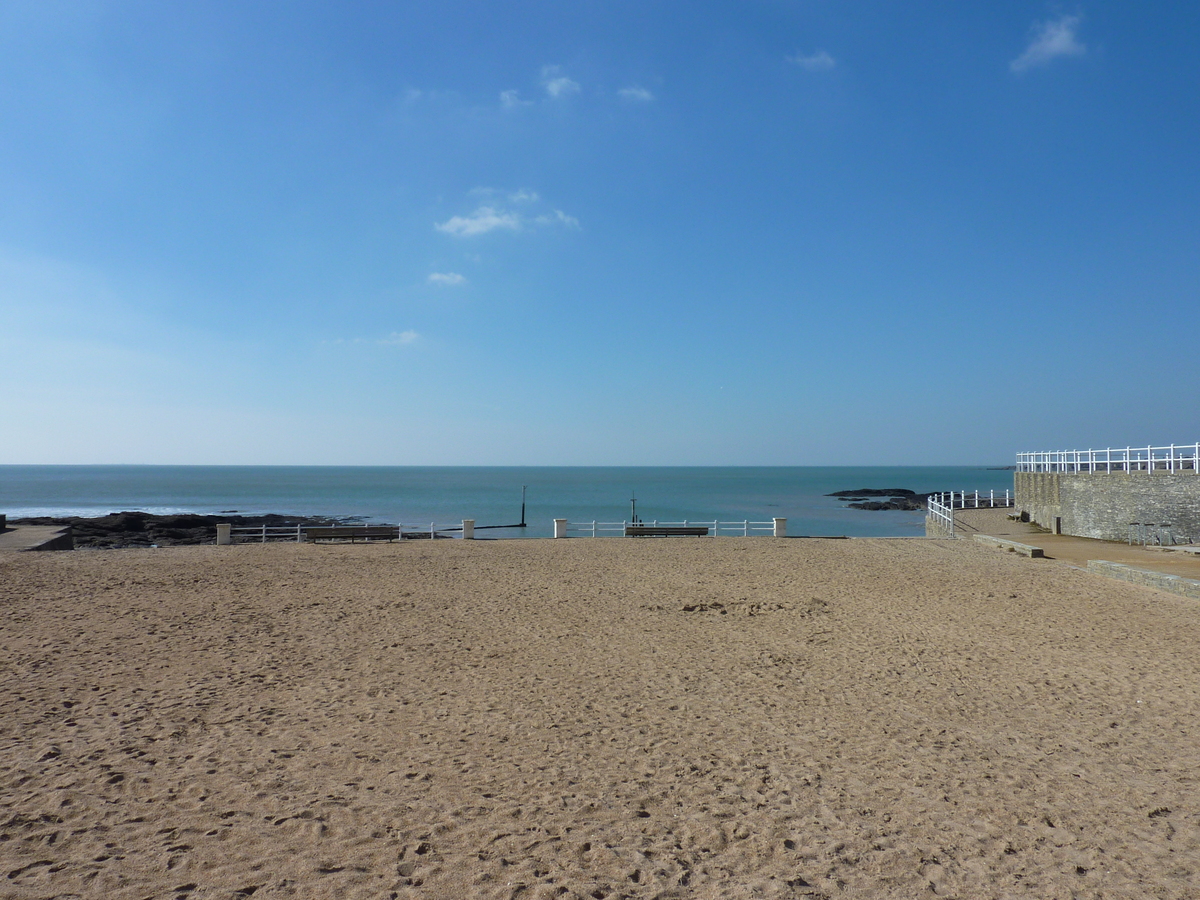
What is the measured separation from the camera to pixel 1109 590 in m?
13.5

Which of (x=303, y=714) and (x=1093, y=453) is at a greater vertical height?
(x=1093, y=453)

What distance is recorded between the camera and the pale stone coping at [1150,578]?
496 inches

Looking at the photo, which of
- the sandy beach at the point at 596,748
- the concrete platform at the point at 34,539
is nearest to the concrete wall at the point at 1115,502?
the sandy beach at the point at 596,748

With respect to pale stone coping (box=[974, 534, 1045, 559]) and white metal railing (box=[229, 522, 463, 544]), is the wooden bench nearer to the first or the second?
white metal railing (box=[229, 522, 463, 544])

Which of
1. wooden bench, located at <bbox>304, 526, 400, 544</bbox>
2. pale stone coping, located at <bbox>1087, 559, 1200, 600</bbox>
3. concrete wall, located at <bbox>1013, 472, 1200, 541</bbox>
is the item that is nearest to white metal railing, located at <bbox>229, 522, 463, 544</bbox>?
wooden bench, located at <bbox>304, 526, 400, 544</bbox>

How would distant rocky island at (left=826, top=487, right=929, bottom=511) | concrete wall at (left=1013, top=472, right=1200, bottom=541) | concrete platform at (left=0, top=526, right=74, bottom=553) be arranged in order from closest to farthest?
concrete platform at (left=0, top=526, right=74, bottom=553) → concrete wall at (left=1013, top=472, right=1200, bottom=541) → distant rocky island at (left=826, top=487, right=929, bottom=511)

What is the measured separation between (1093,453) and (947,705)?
23.1 m

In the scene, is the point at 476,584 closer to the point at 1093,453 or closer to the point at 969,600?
the point at 969,600

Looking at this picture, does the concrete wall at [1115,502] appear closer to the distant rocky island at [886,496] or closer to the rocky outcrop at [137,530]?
the rocky outcrop at [137,530]

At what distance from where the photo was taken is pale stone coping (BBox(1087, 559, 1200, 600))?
496 inches

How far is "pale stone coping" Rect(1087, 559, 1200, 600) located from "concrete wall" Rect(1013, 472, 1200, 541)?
709 centimetres

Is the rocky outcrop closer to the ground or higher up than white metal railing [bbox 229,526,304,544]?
closer to the ground

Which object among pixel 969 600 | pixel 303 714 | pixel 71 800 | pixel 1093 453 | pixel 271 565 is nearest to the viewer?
pixel 71 800

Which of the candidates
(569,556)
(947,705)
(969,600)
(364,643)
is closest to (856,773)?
(947,705)
